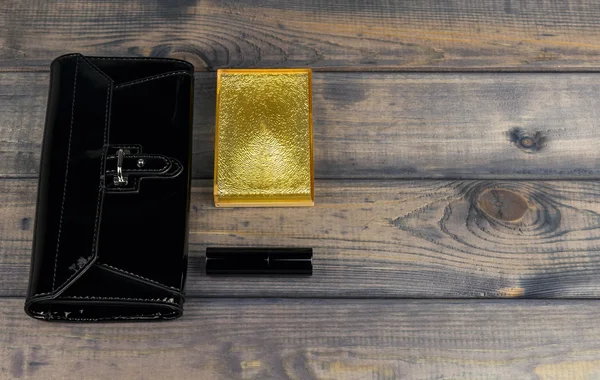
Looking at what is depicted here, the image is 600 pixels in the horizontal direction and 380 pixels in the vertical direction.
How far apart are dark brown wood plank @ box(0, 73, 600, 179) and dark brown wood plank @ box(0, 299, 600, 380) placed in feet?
0.66

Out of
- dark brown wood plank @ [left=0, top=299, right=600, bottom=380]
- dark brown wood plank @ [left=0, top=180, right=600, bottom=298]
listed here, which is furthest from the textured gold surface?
dark brown wood plank @ [left=0, top=299, right=600, bottom=380]

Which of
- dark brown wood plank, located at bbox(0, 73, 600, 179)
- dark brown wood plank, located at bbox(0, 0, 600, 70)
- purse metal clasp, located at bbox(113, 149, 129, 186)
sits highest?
dark brown wood plank, located at bbox(0, 0, 600, 70)

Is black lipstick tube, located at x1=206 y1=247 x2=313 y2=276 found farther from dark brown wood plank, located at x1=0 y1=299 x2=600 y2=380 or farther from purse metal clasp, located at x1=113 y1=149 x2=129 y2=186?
purse metal clasp, located at x1=113 y1=149 x2=129 y2=186

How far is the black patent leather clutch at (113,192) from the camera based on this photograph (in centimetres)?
73

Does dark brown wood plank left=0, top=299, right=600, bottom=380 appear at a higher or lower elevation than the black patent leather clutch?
lower

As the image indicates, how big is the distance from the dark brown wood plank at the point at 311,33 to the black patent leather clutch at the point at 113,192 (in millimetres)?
102

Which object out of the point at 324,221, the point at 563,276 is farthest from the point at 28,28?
the point at 563,276

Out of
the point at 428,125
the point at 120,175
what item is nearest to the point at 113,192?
the point at 120,175

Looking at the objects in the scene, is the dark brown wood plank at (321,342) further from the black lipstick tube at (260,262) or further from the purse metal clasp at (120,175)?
the purse metal clasp at (120,175)

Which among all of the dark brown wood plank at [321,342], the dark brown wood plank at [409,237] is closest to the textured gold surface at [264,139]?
the dark brown wood plank at [409,237]

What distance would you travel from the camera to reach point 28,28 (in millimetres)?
931

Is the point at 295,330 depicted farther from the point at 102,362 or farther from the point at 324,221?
the point at 102,362

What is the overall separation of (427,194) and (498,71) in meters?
0.25

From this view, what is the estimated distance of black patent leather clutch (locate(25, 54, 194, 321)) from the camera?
0.73 m
